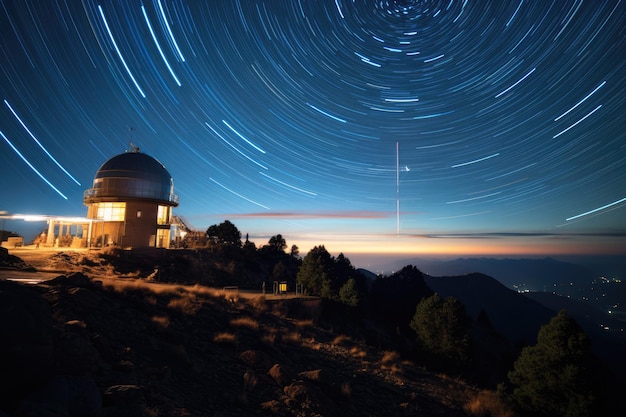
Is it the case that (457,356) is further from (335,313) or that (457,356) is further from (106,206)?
(106,206)

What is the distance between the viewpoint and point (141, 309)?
472 inches

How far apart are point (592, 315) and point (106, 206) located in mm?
249385

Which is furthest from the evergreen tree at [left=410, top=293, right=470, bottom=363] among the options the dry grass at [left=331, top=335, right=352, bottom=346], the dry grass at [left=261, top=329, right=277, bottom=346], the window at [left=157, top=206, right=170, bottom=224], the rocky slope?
the window at [left=157, top=206, right=170, bottom=224]

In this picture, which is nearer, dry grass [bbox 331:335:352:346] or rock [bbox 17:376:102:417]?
rock [bbox 17:376:102:417]

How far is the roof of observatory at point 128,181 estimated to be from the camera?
1394 inches

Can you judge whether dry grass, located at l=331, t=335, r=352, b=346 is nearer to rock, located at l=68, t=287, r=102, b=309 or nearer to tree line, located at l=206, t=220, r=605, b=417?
tree line, located at l=206, t=220, r=605, b=417

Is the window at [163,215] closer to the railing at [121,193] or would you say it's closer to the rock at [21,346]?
the railing at [121,193]

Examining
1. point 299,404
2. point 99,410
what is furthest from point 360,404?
point 99,410

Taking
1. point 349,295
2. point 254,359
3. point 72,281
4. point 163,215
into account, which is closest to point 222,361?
point 254,359

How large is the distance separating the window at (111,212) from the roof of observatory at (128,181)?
79 centimetres

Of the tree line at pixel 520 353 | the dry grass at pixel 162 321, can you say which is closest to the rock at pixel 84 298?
the dry grass at pixel 162 321

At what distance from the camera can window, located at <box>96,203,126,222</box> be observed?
116ft

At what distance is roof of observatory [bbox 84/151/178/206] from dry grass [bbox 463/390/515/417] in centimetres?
3361

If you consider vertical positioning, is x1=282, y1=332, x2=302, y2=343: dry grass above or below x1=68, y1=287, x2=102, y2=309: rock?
below
